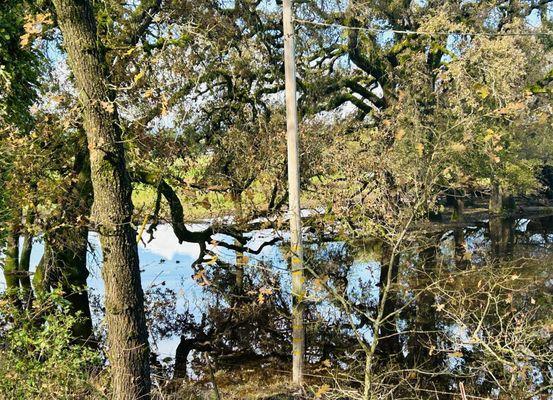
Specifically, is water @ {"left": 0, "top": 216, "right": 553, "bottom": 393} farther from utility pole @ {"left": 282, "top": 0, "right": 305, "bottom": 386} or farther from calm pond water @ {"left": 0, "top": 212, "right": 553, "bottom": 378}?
utility pole @ {"left": 282, "top": 0, "right": 305, "bottom": 386}

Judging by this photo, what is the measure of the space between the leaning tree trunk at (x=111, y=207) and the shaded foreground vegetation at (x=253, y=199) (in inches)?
0.7

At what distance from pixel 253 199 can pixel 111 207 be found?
8.73 metres

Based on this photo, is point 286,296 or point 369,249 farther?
point 369,249

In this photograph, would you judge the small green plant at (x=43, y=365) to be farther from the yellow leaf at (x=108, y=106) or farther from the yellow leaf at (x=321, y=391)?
the yellow leaf at (x=108, y=106)

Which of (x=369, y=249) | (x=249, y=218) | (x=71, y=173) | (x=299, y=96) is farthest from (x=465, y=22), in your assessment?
(x=71, y=173)

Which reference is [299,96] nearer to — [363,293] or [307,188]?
[307,188]

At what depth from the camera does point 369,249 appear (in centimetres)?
2084

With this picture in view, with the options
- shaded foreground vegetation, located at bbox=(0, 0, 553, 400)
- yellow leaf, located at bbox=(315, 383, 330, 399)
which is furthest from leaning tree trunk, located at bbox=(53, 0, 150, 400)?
yellow leaf, located at bbox=(315, 383, 330, 399)

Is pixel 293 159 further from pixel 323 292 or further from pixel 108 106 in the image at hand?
pixel 323 292

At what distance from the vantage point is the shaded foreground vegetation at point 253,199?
5.67m

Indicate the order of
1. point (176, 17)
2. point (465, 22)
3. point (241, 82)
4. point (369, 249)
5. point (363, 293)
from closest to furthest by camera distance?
1. point (176, 17)
2. point (241, 82)
3. point (363, 293)
4. point (465, 22)
5. point (369, 249)

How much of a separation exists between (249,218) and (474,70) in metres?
9.55

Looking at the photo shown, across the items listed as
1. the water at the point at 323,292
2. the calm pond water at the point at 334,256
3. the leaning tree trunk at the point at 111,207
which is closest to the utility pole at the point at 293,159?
the water at the point at 323,292

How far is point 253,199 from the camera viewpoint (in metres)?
13.7
